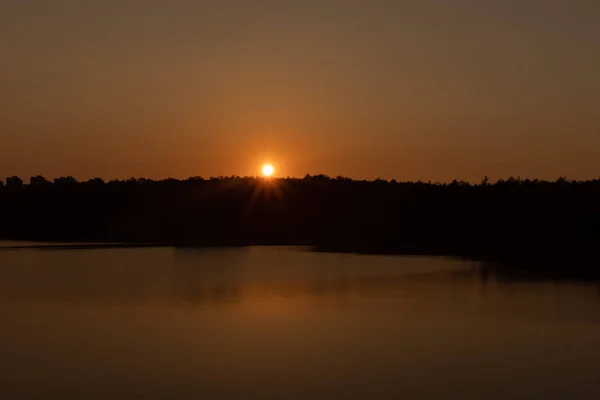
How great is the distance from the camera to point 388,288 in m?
28.3

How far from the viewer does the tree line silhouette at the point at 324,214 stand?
5734cm

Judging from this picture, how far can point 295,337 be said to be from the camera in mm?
18391

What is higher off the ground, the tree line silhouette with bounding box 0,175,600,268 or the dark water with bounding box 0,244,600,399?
the tree line silhouette with bounding box 0,175,600,268

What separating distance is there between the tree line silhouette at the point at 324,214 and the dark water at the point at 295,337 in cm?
2172

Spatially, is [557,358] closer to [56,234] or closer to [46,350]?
[46,350]

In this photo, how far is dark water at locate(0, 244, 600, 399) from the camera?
1381 cm

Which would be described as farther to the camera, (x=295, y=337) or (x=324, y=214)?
(x=324, y=214)

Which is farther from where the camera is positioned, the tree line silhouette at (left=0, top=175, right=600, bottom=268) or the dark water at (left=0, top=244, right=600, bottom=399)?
the tree line silhouette at (left=0, top=175, right=600, bottom=268)

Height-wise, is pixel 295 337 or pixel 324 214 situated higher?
pixel 324 214

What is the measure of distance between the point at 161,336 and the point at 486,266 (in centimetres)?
2361

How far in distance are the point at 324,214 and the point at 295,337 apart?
6967 centimetres

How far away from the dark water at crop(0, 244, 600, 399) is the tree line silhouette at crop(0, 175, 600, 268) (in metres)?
21.7

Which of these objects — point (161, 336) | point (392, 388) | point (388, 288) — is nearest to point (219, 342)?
point (161, 336)

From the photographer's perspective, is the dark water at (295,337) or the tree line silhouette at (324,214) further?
the tree line silhouette at (324,214)
